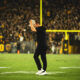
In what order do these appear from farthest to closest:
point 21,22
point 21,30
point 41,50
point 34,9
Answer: point 34,9, point 21,22, point 21,30, point 41,50

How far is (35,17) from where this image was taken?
61.1 ft

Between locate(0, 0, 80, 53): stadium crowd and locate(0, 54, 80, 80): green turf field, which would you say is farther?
locate(0, 0, 80, 53): stadium crowd

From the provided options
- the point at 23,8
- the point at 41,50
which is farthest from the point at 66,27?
the point at 41,50

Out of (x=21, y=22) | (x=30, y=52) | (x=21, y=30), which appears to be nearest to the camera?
(x=30, y=52)

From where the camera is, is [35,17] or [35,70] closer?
[35,70]

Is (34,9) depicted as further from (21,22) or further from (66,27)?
(66,27)

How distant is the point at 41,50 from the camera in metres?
6.26

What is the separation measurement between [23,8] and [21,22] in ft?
7.63

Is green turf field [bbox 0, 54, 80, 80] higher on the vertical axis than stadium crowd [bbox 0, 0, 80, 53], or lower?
lower

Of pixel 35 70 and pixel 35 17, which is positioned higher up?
pixel 35 17

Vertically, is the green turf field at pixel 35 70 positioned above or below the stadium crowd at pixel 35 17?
below

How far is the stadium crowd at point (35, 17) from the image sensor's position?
16734mm

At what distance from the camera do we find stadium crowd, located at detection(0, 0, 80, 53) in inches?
659

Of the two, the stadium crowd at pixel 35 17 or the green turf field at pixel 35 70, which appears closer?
the green turf field at pixel 35 70
